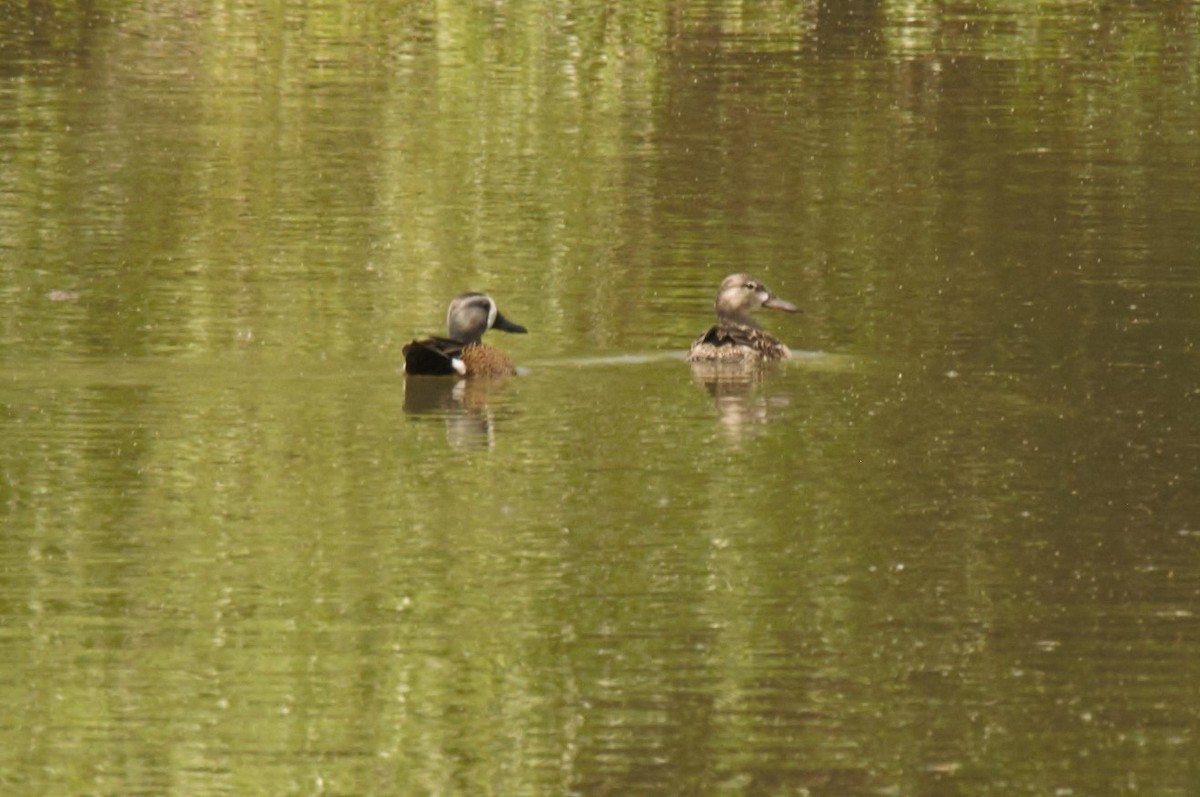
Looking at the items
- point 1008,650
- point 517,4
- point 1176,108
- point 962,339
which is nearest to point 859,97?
point 1176,108

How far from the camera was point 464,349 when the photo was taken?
14.0 meters

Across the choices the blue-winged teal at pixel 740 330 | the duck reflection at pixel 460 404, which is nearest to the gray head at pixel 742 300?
the blue-winged teal at pixel 740 330

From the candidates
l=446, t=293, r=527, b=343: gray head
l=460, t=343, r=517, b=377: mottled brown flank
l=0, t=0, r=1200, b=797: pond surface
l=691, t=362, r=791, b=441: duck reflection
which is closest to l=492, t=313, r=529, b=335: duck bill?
l=446, t=293, r=527, b=343: gray head

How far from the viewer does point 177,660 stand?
8.55 m

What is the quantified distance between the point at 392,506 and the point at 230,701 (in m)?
2.68

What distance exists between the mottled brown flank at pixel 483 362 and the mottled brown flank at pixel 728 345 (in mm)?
935

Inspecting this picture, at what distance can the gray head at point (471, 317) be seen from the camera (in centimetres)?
1448

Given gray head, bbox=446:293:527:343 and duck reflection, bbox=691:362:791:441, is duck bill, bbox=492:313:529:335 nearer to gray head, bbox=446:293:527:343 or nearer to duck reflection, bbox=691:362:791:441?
gray head, bbox=446:293:527:343

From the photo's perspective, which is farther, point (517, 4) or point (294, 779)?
point (517, 4)

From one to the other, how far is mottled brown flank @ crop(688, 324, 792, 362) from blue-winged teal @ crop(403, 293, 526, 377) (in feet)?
2.98

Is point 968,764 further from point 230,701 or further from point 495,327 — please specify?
point 495,327

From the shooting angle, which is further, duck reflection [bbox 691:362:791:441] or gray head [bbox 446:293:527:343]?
gray head [bbox 446:293:527:343]

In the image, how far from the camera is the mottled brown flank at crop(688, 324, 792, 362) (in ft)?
45.8

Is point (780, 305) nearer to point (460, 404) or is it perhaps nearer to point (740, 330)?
point (740, 330)
